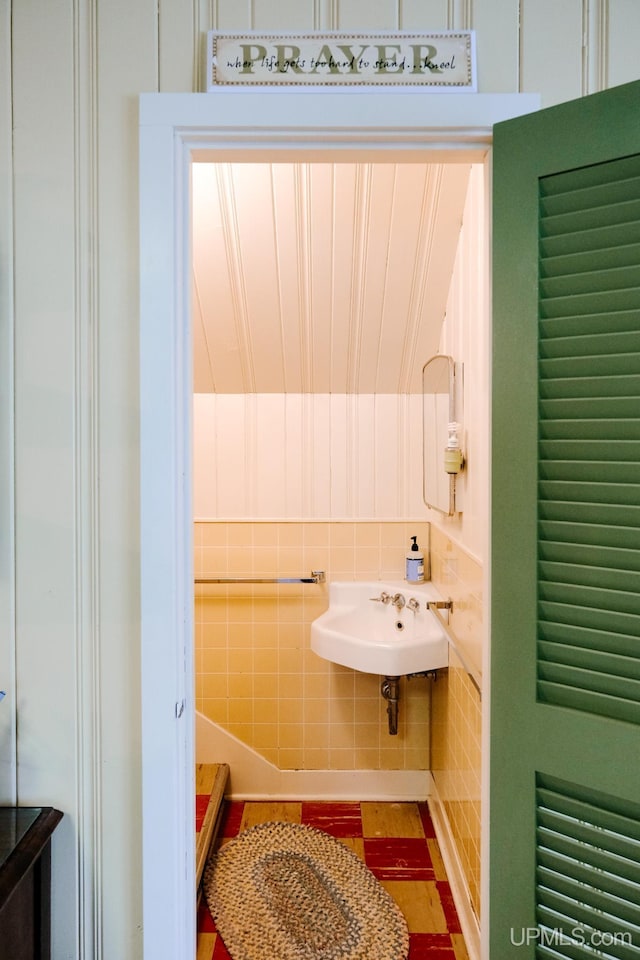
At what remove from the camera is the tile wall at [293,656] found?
260 cm

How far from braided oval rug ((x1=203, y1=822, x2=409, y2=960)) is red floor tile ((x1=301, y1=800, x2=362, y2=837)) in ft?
0.23

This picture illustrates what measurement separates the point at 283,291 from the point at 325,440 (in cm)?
68

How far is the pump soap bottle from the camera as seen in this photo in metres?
2.53

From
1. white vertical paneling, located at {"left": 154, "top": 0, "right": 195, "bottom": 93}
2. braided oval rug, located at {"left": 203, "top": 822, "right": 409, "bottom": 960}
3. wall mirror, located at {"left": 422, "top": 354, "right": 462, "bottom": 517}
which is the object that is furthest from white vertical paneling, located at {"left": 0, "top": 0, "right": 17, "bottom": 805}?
wall mirror, located at {"left": 422, "top": 354, "right": 462, "bottom": 517}

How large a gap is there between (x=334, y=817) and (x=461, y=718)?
0.90 m

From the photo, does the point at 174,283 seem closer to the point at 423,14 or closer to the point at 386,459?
the point at 423,14

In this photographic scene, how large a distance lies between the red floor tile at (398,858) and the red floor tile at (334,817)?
0.10 meters

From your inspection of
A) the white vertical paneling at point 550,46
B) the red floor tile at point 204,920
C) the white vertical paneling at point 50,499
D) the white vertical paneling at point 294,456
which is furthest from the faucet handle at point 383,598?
the white vertical paneling at point 550,46

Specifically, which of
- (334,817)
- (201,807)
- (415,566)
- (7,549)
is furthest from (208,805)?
(7,549)

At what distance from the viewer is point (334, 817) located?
2.47 metres

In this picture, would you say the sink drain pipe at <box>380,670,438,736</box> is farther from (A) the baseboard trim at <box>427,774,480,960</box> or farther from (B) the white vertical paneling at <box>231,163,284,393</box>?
(B) the white vertical paneling at <box>231,163,284,393</box>

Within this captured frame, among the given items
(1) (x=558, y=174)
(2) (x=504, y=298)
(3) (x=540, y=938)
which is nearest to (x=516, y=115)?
(1) (x=558, y=174)

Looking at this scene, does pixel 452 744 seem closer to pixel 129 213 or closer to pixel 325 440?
pixel 325 440

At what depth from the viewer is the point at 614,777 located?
105 centimetres
